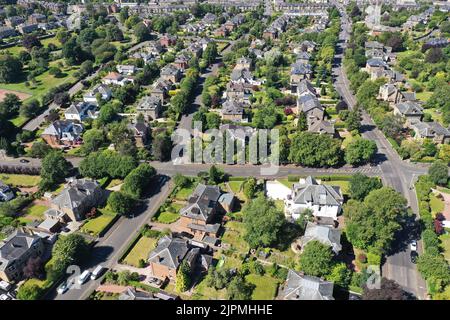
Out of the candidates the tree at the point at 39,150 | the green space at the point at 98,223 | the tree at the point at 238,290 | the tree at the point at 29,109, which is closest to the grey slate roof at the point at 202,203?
the green space at the point at 98,223

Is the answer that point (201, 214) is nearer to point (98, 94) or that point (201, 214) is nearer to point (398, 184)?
point (398, 184)

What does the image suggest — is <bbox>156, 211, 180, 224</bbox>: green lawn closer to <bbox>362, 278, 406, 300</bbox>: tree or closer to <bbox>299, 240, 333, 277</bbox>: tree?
<bbox>299, 240, 333, 277</bbox>: tree

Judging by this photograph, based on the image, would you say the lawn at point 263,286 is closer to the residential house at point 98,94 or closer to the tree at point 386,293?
the tree at point 386,293

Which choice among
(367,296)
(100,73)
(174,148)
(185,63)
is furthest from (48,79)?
(367,296)

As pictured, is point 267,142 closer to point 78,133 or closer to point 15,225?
point 78,133

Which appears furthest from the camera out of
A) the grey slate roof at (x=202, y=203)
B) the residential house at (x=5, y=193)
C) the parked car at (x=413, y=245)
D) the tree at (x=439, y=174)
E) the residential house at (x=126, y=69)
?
Answer: the residential house at (x=126, y=69)

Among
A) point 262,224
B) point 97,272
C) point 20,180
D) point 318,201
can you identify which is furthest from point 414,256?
point 20,180
